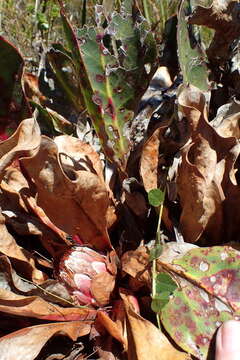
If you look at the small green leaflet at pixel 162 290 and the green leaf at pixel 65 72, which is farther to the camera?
the green leaf at pixel 65 72

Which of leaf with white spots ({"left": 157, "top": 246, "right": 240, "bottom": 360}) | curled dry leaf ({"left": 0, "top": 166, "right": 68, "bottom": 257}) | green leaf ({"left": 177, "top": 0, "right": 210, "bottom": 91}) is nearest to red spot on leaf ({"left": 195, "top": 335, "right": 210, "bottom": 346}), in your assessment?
leaf with white spots ({"left": 157, "top": 246, "right": 240, "bottom": 360})

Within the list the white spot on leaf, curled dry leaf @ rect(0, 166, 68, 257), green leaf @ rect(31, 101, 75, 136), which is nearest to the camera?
the white spot on leaf

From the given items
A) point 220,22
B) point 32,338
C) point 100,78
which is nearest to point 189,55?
point 220,22

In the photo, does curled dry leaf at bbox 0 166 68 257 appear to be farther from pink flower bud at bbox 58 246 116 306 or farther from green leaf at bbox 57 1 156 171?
green leaf at bbox 57 1 156 171

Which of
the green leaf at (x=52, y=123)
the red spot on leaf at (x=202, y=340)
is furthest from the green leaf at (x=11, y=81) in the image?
the red spot on leaf at (x=202, y=340)

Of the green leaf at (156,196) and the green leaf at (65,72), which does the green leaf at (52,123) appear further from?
the green leaf at (156,196)
